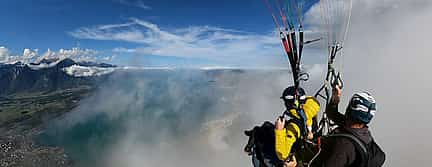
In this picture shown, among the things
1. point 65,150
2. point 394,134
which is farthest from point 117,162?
point 394,134

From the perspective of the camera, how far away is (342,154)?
2.68 meters

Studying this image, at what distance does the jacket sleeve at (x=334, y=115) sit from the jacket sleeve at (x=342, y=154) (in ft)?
2.17

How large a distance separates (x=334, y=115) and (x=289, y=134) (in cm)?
72

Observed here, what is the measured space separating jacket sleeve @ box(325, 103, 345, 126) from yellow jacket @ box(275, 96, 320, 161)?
0.60ft

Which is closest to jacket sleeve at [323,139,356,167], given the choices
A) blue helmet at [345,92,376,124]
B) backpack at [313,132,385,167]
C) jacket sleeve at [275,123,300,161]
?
backpack at [313,132,385,167]

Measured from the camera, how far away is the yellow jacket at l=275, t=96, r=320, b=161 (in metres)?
3.13

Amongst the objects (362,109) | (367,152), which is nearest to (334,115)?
(362,109)

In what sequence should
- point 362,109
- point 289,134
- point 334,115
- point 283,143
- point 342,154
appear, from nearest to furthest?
point 342,154 < point 362,109 < point 283,143 < point 289,134 < point 334,115

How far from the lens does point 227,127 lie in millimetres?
146375

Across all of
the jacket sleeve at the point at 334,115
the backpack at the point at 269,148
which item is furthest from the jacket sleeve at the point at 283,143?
the jacket sleeve at the point at 334,115

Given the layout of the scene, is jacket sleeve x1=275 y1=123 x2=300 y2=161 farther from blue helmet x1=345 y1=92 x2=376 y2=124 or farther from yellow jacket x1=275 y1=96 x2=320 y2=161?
blue helmet x1=345 y1=92 x2=376 y2=124

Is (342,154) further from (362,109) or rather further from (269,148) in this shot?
(269,148)

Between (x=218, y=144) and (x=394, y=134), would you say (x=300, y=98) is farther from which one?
(x=218, y=144)

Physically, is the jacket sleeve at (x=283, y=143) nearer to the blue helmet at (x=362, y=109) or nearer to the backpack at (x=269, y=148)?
the backpack at (x=269, y=148)
